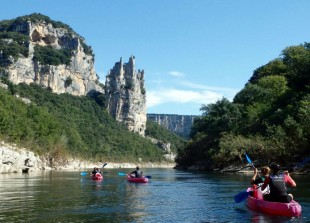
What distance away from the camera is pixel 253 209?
19.5 metres

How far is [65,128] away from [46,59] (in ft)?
176

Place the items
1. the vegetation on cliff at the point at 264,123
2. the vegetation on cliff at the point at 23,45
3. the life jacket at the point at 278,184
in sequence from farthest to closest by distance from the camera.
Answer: the vegetation on cliff at the point at 23,45
the vegetation on cliff at the point at 264,123
the life jacket at the point at 278,184

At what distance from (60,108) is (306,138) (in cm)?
11920

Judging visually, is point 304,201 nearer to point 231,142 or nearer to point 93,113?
point 231,142

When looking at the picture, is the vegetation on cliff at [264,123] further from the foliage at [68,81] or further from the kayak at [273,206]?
the foliage at [68,81]

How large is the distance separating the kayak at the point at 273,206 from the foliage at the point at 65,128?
6586 cm

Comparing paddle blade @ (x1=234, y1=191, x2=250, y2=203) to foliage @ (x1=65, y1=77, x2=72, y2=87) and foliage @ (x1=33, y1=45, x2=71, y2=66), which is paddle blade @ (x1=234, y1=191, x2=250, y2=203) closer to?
foliage @ (x1=33, y1=45, x2=71, y2=66)

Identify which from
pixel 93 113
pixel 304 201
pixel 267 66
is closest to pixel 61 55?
pixel 93 113

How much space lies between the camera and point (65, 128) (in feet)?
429

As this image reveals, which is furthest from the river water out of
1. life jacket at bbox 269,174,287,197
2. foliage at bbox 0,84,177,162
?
foliage at bbox 0,84,177,162

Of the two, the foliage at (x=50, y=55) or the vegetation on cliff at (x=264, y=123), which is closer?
the vegetation on cliff at (x=264, y=123)

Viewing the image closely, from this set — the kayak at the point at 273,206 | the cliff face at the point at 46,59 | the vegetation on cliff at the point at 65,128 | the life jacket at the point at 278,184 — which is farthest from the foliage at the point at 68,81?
the life jacket at the point at 278,184

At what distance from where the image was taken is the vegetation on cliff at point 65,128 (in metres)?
90.6

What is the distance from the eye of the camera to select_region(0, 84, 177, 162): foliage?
9056 centimetres
